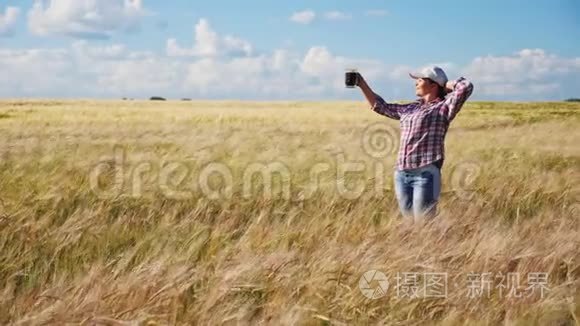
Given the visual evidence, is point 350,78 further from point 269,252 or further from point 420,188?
point 269,252

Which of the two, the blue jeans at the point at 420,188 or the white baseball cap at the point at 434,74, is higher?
the white baseball cap at the point at 434,74

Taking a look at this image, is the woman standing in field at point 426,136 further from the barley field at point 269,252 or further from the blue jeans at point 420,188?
the barley field at point 269,252

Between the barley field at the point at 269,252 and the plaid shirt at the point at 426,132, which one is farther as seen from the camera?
the plaid shirt at the point at 426,132

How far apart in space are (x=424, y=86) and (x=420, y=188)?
2.03 feet

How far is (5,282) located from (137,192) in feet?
5.86

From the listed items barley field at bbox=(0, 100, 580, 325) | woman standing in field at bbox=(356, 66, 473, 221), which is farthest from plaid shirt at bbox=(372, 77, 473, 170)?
barley field at bbox=(0, 100, 580, 325)

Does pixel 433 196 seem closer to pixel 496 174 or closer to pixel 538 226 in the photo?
pixel 538 226

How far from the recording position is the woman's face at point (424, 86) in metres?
3.73

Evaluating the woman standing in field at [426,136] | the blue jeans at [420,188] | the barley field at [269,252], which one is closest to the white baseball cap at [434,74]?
the woman standing in field at [426,136]

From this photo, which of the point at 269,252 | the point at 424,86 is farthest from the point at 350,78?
the point at 269,252

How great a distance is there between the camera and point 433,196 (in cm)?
374

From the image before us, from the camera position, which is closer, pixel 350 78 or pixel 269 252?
pixel 269 252

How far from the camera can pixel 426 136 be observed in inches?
146

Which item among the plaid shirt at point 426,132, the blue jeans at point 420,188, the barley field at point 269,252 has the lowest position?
the barley field at point 269,252
